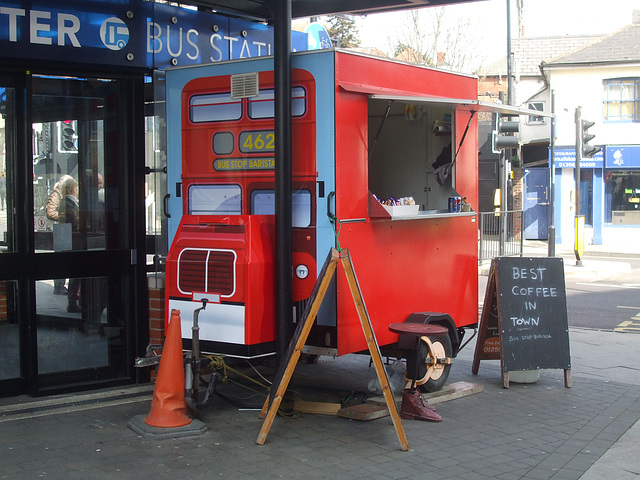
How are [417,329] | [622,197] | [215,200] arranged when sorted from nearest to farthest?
[417,329] → [215,200] → [622,197]

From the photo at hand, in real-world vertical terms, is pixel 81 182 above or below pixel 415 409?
above

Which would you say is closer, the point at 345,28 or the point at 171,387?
the point at 171,387

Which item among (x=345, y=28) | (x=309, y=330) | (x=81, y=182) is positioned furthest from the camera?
(x=345, y=28)

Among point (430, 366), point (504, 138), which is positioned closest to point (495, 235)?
point (504, 138)

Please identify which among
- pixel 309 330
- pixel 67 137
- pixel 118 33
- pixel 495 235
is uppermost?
pixel 118 33

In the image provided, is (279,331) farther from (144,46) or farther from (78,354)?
(144,46)

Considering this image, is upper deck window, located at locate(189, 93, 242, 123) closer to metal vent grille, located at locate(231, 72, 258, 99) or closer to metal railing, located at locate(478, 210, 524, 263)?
metal vent grille, located at locate(231, 72, 258, 99)

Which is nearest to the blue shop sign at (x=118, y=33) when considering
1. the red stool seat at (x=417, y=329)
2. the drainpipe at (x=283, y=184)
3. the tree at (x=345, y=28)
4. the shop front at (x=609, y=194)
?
the drainpipe at (x=283, y=184)

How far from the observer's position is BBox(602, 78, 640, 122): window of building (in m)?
26.9

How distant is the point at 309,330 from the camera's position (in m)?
5.56

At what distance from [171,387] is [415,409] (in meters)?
2.00

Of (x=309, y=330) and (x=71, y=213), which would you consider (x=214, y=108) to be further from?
(x=309, y=330)

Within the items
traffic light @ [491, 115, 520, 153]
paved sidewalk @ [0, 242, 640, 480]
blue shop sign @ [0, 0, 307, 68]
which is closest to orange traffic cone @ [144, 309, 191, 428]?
paved sidewalk @ [0, 242, 640, 480]

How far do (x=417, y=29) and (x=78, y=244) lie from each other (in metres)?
23.1
